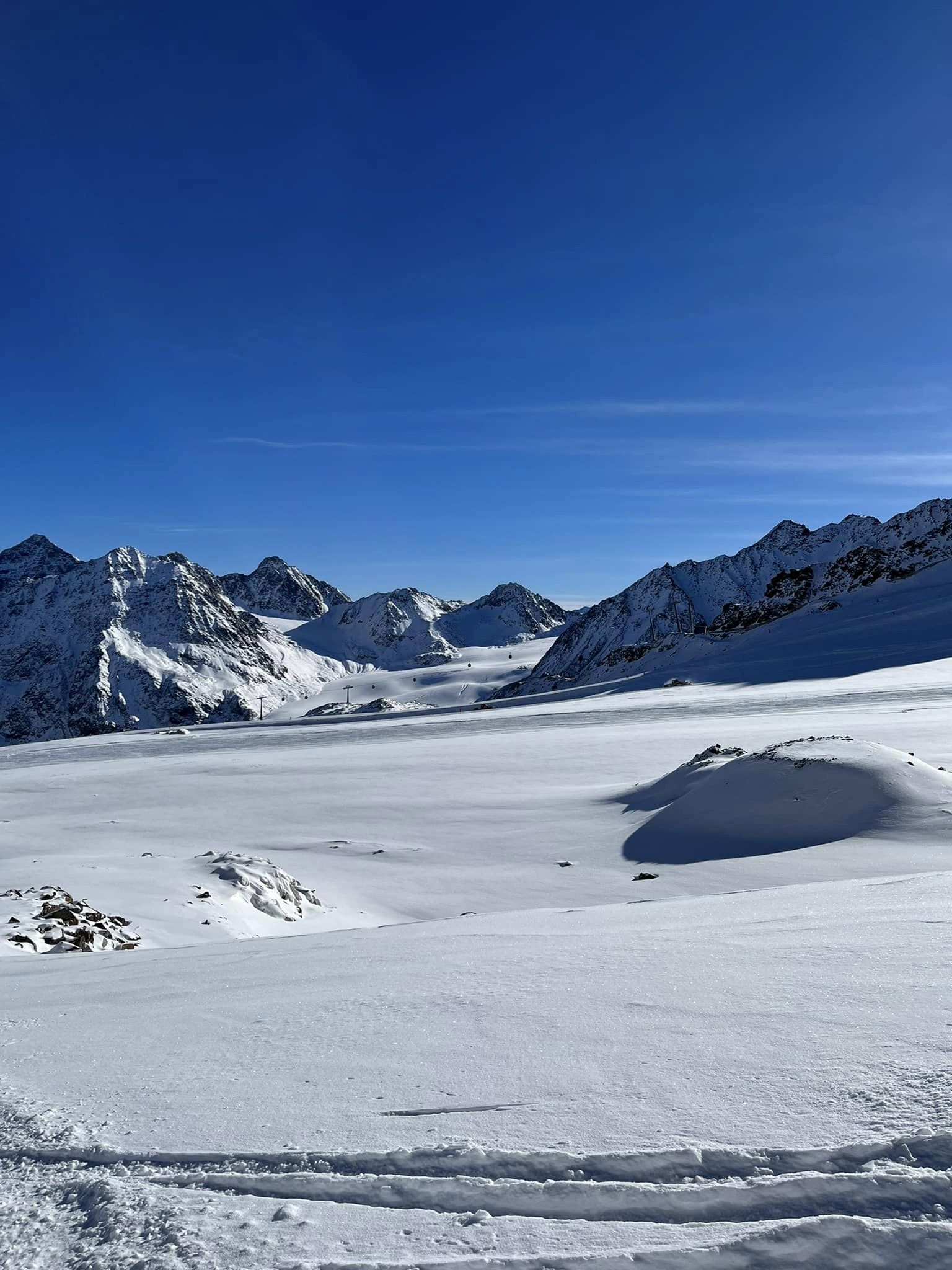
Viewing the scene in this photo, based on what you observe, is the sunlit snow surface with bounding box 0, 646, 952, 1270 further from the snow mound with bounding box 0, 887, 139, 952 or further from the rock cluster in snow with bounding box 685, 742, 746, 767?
the rock cluster in snow with bounding box 685, 742, 746, 767

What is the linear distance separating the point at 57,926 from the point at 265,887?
2.77 m

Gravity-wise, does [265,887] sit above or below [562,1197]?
below

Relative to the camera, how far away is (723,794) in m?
12.4

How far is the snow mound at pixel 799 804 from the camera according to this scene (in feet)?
34.4

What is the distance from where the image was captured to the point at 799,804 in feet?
37.5

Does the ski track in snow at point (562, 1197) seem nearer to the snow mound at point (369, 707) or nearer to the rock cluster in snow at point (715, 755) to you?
the rock cluster in snow at point (715, 755)

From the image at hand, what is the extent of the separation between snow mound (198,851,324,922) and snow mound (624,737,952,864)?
4.66 meters

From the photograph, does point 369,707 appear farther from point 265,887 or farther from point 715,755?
point 265,887

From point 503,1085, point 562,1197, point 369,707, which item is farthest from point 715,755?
point 369,707

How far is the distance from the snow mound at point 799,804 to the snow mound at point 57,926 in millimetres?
6773

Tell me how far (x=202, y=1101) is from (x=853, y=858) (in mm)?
8354

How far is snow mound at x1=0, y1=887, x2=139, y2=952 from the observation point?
7.24m

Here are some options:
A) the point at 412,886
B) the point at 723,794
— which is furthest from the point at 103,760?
the point at 723,794

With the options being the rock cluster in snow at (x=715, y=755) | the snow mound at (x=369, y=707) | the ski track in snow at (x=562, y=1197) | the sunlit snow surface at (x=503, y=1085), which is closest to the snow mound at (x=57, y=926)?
the sunlit snow surface at (x=503, y=1085)
